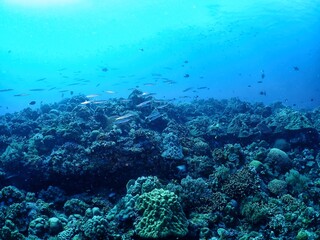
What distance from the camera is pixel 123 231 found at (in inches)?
263

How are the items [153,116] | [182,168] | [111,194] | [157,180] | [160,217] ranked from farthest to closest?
[153,116], [182,168], [111,194], [157,180], [160,217]

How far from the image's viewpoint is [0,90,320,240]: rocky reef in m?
6.77

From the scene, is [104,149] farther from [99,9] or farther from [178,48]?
[178,48]

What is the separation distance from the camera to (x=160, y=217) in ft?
20.8

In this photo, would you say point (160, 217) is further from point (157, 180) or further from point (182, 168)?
point (182, 168)

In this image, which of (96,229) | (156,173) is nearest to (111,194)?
(156,173)

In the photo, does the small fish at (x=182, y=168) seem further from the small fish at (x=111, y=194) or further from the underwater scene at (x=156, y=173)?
the small fish at (x=111, y=194)

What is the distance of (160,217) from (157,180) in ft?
5.98

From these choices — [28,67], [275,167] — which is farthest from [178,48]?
[275,167]

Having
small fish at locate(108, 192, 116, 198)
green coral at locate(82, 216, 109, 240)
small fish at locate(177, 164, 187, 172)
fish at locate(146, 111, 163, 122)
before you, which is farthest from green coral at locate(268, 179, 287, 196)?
fish at locate(146, 111, 163, 122)

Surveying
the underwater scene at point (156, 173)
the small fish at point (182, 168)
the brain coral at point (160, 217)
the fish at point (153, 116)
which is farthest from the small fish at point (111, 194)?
the fish at point (153, 116)

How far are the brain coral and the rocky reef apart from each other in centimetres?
2

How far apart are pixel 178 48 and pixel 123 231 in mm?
96564

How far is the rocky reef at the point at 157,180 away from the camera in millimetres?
6773
